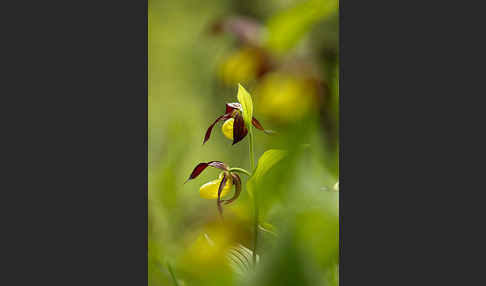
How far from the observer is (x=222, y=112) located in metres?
1.70

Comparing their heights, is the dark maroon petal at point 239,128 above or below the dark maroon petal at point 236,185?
above

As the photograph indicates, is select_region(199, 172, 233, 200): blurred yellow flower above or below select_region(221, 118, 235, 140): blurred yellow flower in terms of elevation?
below

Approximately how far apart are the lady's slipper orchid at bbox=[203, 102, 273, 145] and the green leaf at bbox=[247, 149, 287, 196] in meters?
0.10

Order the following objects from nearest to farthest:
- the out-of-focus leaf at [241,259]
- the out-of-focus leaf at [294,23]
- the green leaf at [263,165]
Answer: the out-of-focus leaf at [294,23], the green leaf at [263,165], the out-of-focus leaf at [241,259]

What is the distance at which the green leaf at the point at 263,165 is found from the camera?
155 cm

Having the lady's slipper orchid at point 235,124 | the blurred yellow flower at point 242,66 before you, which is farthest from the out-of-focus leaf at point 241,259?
the blurred yellow flower at point 242,66

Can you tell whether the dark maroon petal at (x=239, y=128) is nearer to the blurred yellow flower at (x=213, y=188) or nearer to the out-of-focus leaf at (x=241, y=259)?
the blurred yellow flower at (x=213, y=188)

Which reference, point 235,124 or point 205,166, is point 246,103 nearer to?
point 235,124

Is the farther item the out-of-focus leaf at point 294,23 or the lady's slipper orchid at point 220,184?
the lady's slipper orchid at point 220,184

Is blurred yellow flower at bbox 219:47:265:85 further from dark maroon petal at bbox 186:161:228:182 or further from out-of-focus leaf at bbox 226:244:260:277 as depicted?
out-of-focus leaf at bbox 226:244:260:277

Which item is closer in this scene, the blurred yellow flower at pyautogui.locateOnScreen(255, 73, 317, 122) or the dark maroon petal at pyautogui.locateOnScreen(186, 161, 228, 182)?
the blurred yellow flower at pyautogui.locateOnScreen(255, 73, 317, 122)

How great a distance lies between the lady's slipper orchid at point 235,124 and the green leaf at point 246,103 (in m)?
0.01

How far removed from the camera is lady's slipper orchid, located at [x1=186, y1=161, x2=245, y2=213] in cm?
167

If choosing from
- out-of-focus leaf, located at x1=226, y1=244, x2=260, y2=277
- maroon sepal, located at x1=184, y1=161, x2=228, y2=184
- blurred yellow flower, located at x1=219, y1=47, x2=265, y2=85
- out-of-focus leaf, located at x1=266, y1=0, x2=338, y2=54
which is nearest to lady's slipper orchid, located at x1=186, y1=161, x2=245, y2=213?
maroon sepal, located at x1=184, y1=161, x2=228, y2=184
